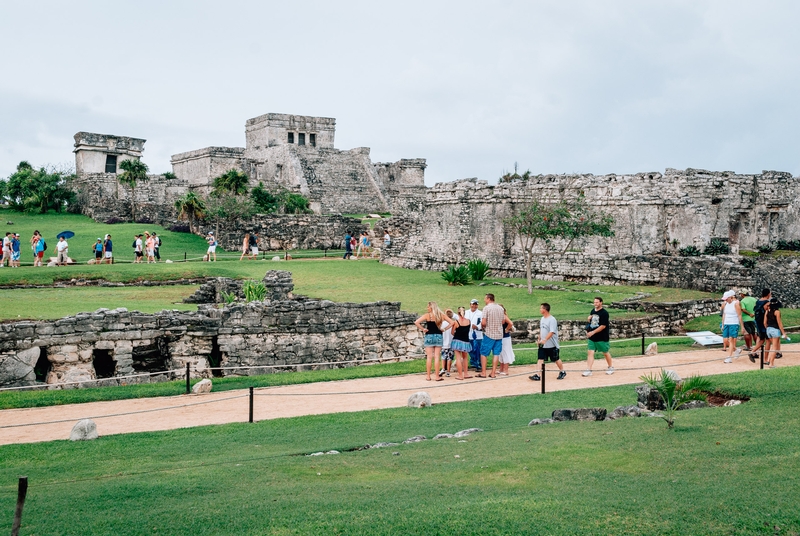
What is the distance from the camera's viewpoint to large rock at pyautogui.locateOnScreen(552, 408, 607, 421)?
33.4ft

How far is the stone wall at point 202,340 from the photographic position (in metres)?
14.3

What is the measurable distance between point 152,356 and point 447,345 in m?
5.50

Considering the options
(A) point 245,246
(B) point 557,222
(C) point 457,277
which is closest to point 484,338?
(C) point 457,277

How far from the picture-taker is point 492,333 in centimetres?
1469

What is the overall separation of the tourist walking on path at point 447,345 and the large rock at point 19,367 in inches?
275

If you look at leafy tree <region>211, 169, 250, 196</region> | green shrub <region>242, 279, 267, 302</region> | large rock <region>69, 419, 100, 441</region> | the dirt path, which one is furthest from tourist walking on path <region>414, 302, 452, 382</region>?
leafy tree <region>211, 169, 250, 196</region>

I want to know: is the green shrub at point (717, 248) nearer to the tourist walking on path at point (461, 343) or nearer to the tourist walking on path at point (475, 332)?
the tourist walking on path at point (475, 332)

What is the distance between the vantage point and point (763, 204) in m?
30.3

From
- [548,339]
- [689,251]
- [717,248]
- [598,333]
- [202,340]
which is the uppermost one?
[717,248]

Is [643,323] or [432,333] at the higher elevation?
[432,333]

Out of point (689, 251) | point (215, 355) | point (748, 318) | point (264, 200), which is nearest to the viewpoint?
point (215, 355)

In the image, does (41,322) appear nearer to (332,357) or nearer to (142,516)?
(332,357)

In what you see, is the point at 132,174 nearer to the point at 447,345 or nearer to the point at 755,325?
the point at 447,345

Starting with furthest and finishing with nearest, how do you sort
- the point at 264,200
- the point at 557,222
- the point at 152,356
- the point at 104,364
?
1. the point at 264,200
2. the point at 557,222
3. the point at 152,356
4. the point at 104,364
